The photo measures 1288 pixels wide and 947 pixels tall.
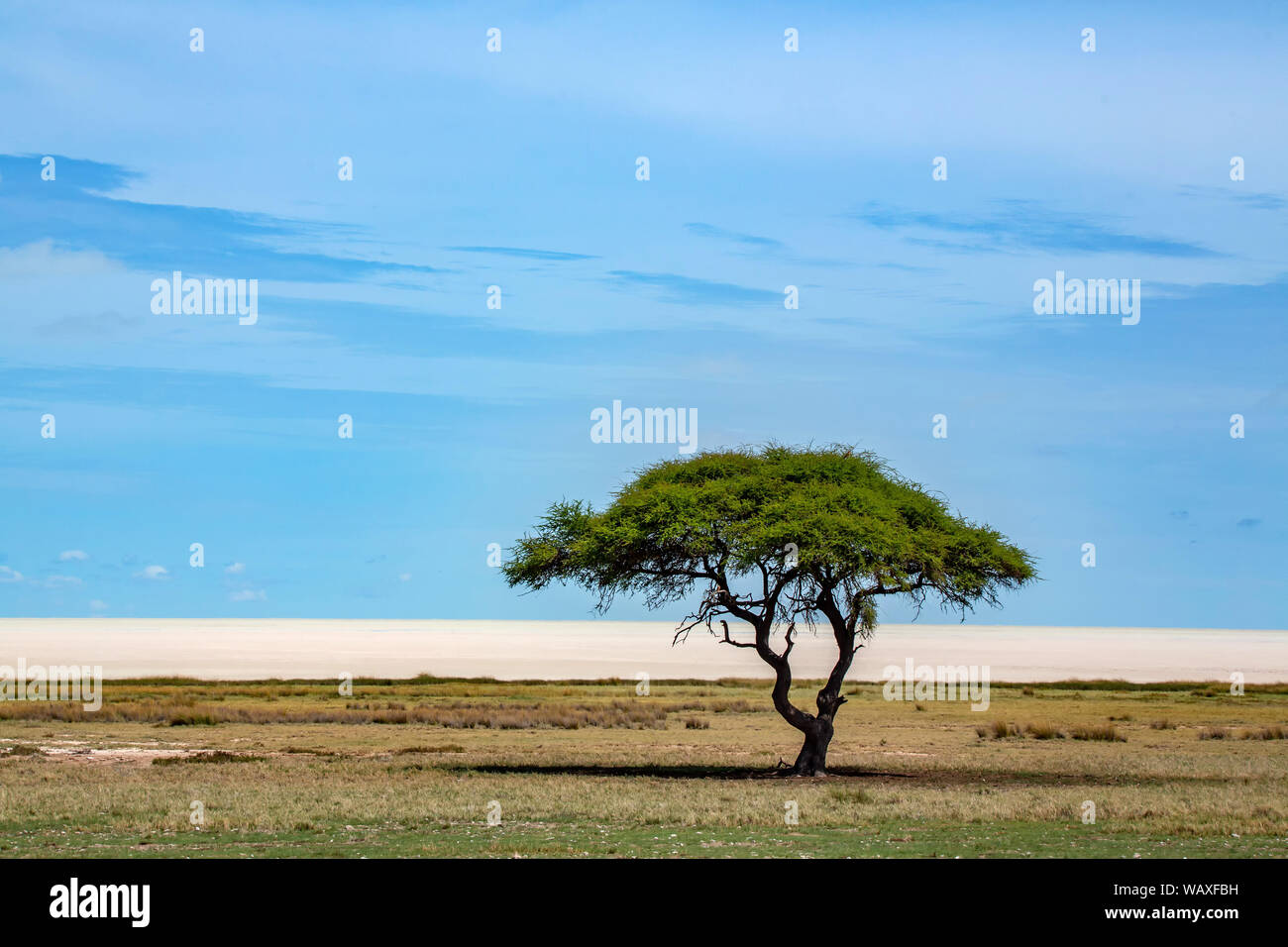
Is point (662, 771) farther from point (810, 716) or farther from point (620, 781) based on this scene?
point (810, 716)

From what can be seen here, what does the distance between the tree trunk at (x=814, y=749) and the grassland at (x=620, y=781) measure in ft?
3.40

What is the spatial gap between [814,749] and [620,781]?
562cm

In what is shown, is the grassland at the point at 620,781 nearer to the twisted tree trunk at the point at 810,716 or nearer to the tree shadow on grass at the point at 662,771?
the tree shadow on grass at the point at 662,771

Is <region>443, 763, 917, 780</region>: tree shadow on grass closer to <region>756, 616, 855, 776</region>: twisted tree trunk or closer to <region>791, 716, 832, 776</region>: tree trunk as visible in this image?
A: <region>791, 716, 832, 776</region>: tree trunk

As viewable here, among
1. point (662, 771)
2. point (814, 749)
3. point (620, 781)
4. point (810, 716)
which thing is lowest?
point (662, 771)

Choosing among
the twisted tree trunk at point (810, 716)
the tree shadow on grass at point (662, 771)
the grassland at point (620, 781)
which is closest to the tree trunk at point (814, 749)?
the twisted tree trunk at point (810, 716)

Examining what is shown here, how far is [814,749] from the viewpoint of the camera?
34.1 meters

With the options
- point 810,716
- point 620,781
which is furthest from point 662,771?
point 810,716

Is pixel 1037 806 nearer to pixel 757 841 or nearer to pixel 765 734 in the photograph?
pixel 757 841

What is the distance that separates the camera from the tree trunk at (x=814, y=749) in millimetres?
34000

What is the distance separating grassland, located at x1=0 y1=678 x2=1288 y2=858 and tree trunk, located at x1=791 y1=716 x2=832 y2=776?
104 cm

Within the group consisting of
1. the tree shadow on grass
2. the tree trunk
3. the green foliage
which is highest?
the green foliage

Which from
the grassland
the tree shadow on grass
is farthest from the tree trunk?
the grassland

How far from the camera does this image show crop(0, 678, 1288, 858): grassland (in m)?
21.1
